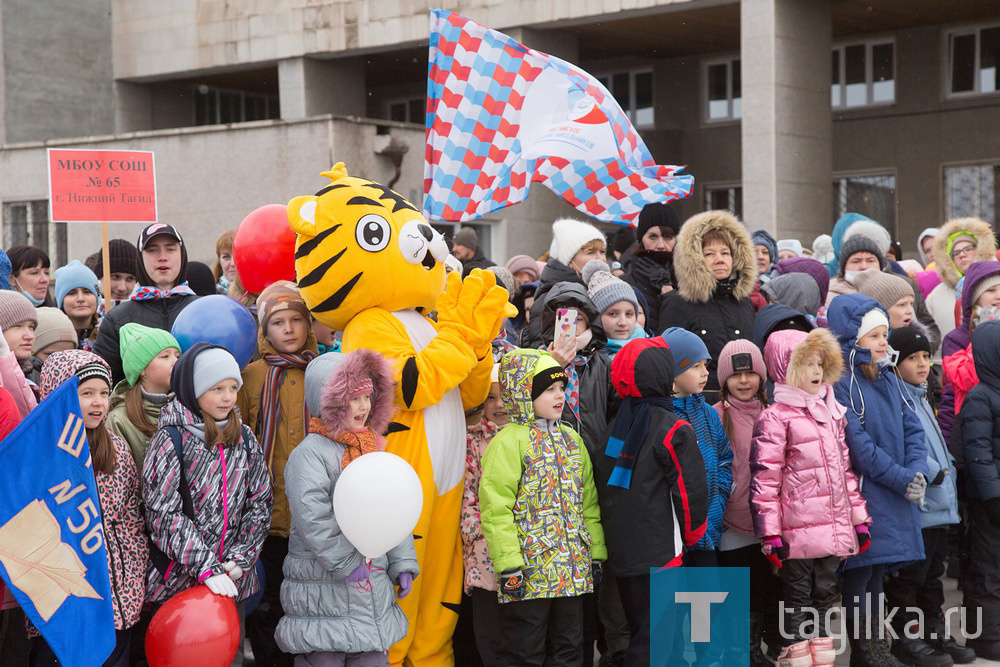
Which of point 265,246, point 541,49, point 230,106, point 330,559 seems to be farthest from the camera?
point 230,106

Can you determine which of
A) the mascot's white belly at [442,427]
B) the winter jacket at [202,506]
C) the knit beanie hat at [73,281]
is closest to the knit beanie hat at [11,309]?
the winter jacket at [202,506]

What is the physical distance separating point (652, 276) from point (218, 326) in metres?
3.07

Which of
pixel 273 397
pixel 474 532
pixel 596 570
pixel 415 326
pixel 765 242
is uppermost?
pixel 765 242

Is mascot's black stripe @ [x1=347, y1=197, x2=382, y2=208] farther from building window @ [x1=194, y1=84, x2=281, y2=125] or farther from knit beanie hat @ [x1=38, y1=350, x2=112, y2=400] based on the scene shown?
building window @ [x1=194, y1=84, x2=281, y2=125]

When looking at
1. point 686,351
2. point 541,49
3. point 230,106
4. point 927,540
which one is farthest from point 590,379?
point 230,106

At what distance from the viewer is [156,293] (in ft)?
18.4

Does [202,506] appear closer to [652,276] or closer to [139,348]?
[139,348]

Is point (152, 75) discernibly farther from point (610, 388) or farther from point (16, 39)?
point (610, 388)

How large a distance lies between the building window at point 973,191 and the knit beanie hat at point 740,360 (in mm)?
15145

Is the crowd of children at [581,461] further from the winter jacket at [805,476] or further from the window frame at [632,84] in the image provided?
the window frame at [632,84]

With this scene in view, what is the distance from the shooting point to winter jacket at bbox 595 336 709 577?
4.95 meters

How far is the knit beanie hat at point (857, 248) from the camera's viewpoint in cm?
736

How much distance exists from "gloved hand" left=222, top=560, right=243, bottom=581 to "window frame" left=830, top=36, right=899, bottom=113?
18.0m

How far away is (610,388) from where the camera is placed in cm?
560
